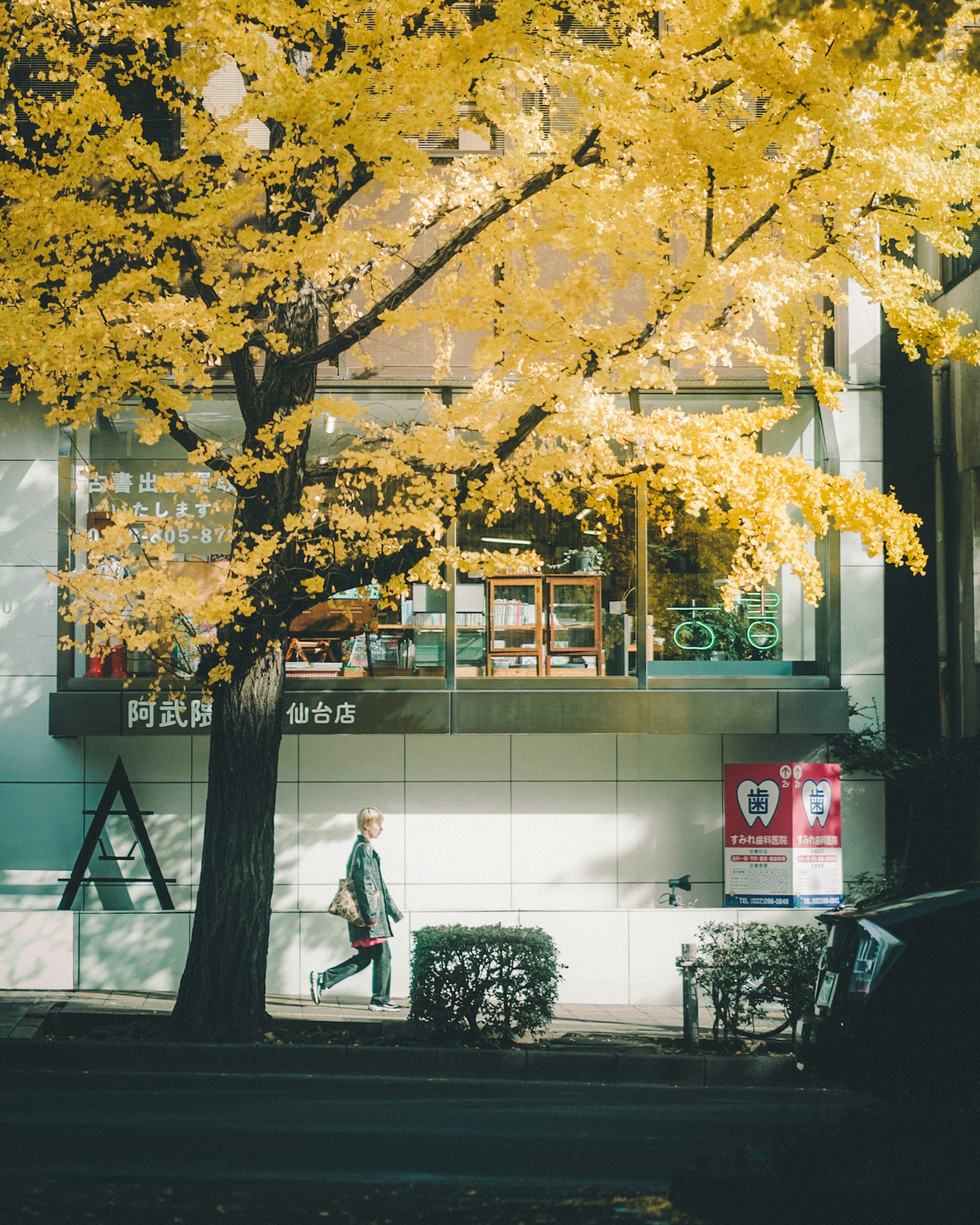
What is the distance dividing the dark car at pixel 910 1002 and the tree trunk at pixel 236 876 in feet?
13.5

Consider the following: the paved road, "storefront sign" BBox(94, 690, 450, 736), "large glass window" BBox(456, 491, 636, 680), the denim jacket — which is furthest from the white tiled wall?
the paved road

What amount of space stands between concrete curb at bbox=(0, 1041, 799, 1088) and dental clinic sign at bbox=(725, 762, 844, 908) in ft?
11.5

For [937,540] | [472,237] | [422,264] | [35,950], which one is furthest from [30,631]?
[937,540]

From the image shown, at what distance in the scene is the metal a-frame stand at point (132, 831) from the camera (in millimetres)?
11969

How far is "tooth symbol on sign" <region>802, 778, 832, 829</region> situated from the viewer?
1204 centimetres

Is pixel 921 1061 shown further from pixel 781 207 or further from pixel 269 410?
pixel 269 410

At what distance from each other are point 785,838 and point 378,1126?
20.2 ft

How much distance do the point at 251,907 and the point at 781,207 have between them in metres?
6.34

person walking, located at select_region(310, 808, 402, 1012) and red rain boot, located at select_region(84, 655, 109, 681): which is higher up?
red rain boot, located at select_region(84, 655, 109, 681)

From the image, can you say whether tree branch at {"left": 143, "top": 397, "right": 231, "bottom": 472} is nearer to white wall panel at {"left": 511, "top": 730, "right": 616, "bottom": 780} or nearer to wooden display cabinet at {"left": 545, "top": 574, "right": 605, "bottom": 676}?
wooden display cabinet at {"left": 545, "top": 574, "right": 605, "bottom": 676}

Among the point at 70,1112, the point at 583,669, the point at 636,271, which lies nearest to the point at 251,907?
the point at 70,1112

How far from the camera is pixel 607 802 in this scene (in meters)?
12.4

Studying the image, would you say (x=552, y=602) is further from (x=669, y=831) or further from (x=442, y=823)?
(x=669, y=831)

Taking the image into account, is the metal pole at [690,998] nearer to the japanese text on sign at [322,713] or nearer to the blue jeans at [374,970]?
the blue jeans at [374,970]
